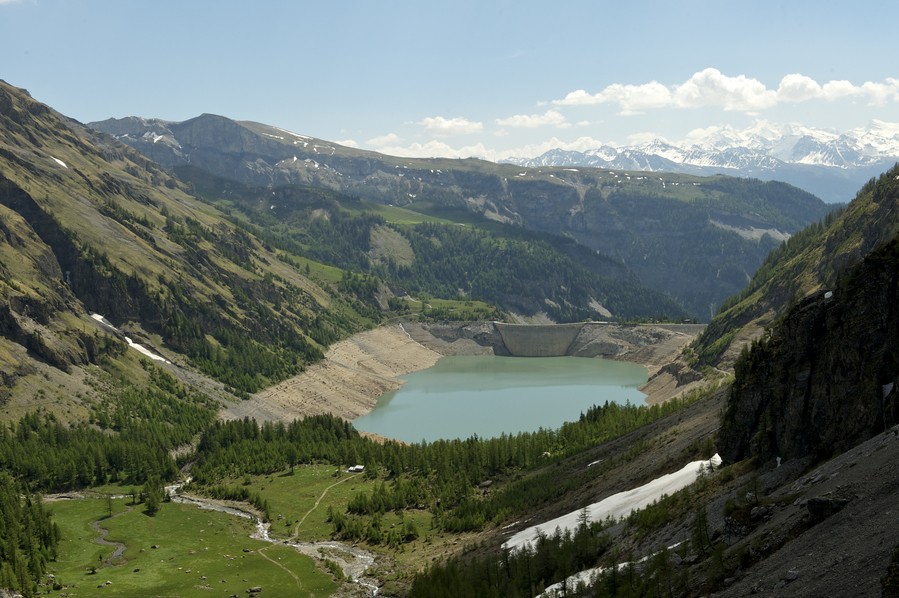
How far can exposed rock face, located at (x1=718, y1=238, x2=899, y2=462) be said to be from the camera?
4109 centimetres

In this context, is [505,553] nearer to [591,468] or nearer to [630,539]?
[630,539]

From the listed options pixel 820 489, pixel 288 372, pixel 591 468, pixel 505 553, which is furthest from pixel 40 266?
pixel 820 489

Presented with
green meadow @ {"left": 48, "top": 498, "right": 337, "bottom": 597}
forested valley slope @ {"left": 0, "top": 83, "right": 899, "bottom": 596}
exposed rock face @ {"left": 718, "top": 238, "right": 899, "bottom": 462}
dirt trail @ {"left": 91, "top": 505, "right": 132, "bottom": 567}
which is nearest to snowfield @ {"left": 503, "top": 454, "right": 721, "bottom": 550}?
forested valley slope @ {"left": 0, "top": 83, "right": 899, "bottom": 596}

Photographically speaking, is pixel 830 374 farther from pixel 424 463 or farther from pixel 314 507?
pixel 424 463

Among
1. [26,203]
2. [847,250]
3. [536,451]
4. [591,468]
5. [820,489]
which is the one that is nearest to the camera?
[820,489]

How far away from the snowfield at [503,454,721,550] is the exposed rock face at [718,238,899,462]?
19.3ft

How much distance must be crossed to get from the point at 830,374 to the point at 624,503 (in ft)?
70.9

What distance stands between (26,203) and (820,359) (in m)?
185

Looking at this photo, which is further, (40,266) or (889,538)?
(40,266)

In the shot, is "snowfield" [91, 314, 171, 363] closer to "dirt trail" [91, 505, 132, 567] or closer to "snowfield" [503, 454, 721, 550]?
"dirt trail" [91, 505, 132, 567]

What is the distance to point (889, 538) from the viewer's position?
28.1 meters

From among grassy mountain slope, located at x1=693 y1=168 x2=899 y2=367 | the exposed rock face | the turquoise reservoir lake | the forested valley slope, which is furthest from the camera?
the turquoise reservoir lake

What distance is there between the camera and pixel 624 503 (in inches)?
2438

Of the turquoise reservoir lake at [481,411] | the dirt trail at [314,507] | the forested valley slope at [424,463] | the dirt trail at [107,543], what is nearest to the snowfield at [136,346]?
the forested valley slope at [424,463]
